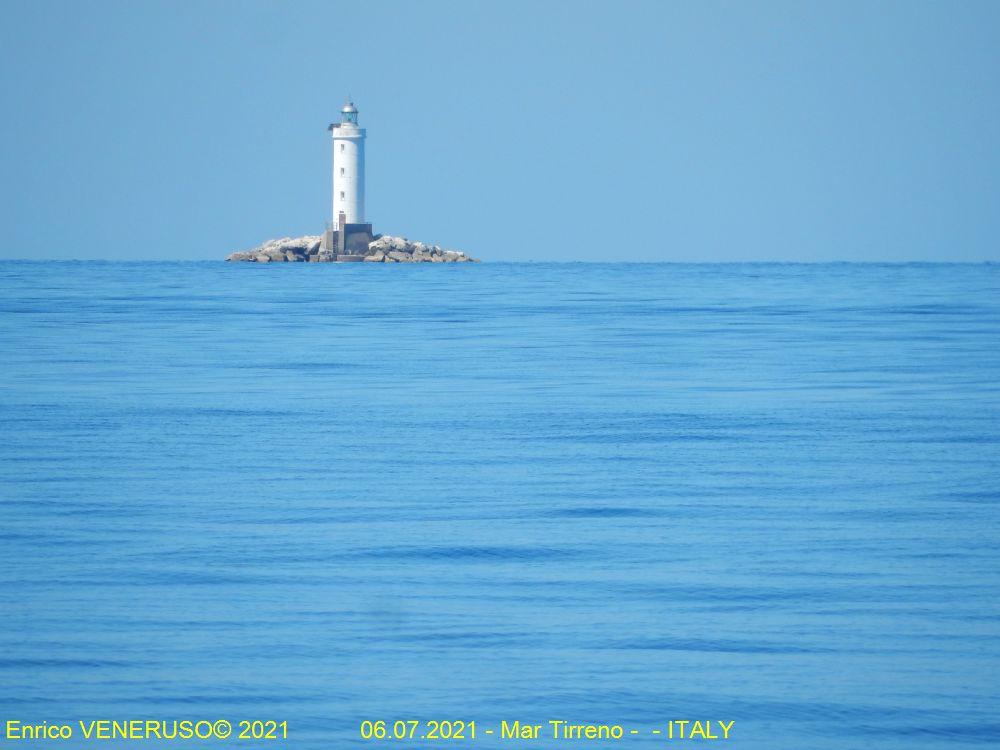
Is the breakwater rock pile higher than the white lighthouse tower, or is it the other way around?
the white lighthouse tower

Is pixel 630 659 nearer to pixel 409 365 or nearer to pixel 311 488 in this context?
pixel 311 488

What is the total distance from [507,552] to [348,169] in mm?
109764

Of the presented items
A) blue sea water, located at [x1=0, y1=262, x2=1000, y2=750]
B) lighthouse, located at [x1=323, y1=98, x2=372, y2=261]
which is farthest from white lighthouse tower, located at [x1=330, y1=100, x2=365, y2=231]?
blue sea water, located at [x1=0, y1=262, x2=1000, y2=750]

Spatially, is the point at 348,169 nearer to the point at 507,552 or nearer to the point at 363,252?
the point at 363,252

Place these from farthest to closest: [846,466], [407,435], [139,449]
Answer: [407,435], [139,449], [846,466]

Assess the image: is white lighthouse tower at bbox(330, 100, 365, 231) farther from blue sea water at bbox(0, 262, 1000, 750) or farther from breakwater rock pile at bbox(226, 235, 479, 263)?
blue sea water at bbox(0, 262, 1000, 750)

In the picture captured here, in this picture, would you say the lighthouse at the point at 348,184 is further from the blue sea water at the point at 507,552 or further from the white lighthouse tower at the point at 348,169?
the blue sea water at the point at 507,552

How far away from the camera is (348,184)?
4692 inches

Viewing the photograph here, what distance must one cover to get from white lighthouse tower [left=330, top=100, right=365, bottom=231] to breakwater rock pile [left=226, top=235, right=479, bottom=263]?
506cm

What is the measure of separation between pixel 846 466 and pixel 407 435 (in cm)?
525

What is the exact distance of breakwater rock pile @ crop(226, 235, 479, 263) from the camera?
5010 inches

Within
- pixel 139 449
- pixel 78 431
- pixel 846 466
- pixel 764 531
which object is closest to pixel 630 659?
pixel 764 531

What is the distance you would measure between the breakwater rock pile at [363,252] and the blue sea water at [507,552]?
102171 millimetres

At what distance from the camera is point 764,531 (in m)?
11.9
